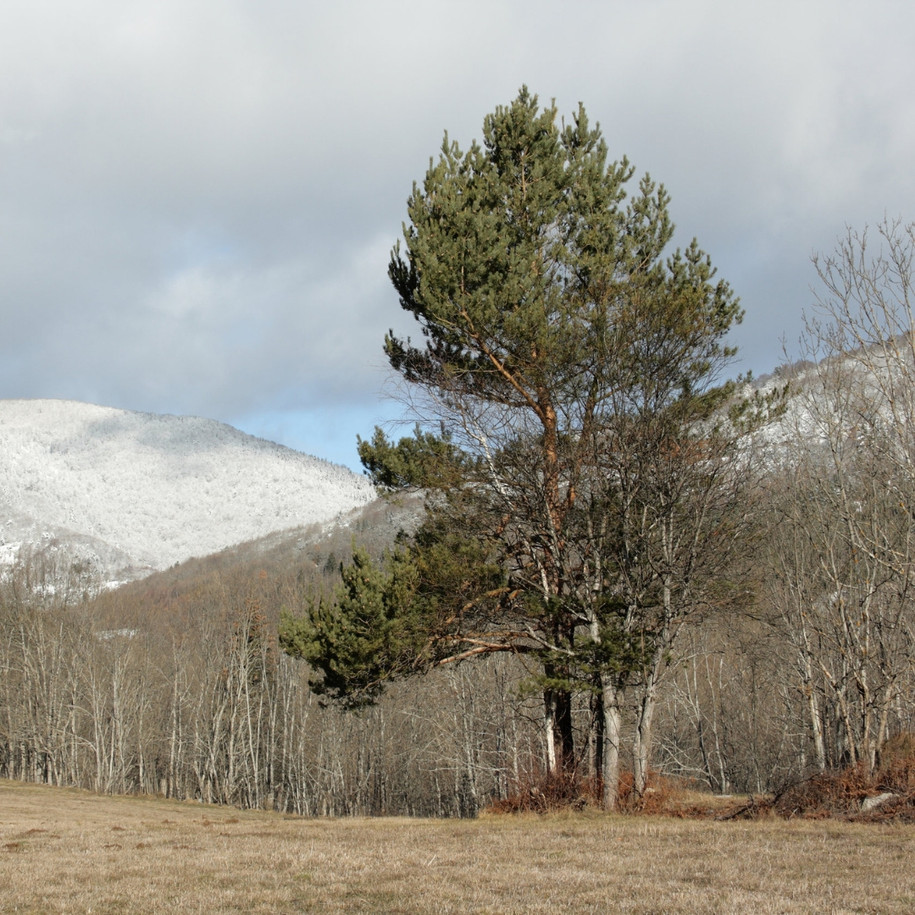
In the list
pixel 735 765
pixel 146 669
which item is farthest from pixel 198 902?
pixel 146 669

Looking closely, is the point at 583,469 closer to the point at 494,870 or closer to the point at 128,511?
the point at 494,870

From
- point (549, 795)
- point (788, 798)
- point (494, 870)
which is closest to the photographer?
point (494, 870)

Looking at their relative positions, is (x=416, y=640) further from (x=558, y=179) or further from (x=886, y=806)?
(x=558, y=179)

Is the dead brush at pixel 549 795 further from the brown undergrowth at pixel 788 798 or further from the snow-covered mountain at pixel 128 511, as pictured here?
the snow-covered mountain at pixel 128 511

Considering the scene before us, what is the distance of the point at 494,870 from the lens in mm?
7430

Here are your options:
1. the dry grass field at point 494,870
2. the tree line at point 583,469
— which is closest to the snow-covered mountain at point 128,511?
the tree line at point 583,469

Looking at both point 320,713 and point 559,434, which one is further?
point 320,713

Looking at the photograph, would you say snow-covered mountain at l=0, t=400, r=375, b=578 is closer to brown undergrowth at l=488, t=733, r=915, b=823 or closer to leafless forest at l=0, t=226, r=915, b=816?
leafless forest at l=0, t=226, r=915, b=816

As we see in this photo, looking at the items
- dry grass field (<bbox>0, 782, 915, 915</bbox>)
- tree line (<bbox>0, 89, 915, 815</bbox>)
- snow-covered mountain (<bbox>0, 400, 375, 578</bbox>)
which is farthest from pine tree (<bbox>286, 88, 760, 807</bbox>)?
snow-covered mountain (<bbox>0, 400, 375, 578</bbox>)

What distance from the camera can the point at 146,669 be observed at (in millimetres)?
51969

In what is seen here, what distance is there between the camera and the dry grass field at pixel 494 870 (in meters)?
5.89

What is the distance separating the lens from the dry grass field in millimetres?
5891

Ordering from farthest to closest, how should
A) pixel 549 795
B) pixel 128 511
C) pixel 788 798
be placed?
pixel 128 511
pixel 549 795
pixel 788 798

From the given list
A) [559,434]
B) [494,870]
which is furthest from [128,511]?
[494,870]
